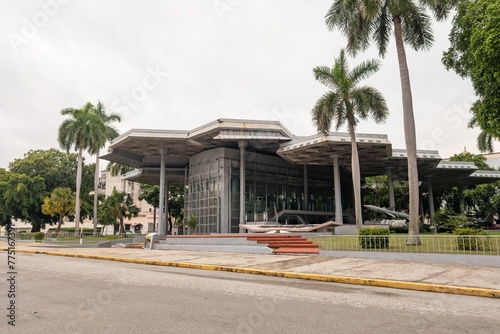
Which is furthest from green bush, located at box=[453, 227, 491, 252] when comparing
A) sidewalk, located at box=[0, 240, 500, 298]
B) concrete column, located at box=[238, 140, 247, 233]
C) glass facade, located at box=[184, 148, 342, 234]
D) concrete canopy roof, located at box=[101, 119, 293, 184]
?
concrete column, located at box=[238, 140, 247, 233]

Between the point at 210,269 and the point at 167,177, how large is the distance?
117 ft

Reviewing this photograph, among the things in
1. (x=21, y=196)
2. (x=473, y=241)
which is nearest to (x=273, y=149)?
(x=473, y=241)

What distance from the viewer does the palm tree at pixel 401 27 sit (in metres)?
19.0

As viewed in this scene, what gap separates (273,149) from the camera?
37.7 metres

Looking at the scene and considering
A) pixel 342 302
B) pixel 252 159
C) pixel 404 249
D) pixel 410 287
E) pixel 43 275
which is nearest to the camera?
pixel 342 302

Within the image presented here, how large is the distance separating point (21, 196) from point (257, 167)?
34.8 metres

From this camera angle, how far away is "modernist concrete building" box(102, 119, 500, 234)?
104ft

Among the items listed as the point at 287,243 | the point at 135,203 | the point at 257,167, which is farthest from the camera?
the point at 135,203

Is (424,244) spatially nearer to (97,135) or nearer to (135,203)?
(97,135)

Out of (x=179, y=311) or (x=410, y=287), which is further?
(x=410, y=287)

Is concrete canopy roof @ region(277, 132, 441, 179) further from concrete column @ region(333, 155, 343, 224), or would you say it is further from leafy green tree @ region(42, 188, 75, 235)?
leafy green tree @ region(42, 188, 75, 235)

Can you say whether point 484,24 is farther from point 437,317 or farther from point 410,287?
point 437,317

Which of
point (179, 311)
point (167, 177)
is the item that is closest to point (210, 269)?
point (179, 311)

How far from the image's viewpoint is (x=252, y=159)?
38594 mm
